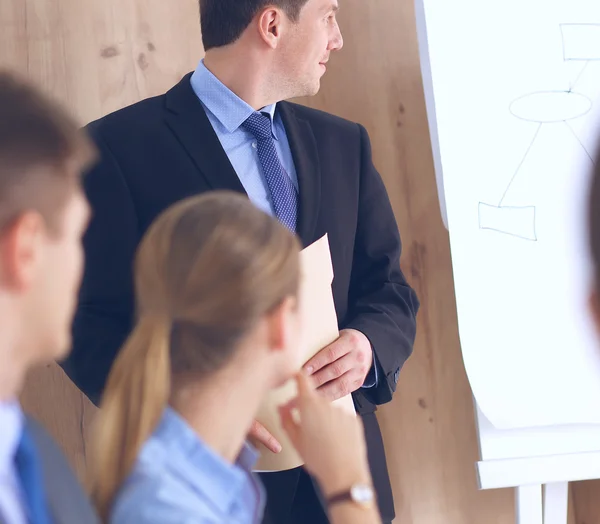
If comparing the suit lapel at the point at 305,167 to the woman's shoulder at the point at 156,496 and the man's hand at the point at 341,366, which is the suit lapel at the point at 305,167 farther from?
the woman's shoulder at the point at 156,496

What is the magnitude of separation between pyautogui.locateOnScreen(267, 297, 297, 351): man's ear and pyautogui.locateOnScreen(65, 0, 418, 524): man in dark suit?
1.18ft

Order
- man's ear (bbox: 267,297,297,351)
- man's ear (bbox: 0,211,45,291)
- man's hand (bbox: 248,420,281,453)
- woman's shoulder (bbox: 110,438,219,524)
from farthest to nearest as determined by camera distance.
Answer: man's hand (bbox: 248,420,281,453), man's ear (bbox: 267,297,297,351), woman's shoulder (bbox: 110,438,219,524), man's ear (bbox: 0,211,45,291)

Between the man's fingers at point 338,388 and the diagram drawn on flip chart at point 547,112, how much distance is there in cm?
44

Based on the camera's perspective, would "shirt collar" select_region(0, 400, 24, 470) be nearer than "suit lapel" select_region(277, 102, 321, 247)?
Yes

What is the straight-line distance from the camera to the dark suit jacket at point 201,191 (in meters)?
1.09

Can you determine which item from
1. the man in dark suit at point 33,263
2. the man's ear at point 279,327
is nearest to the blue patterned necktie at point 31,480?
the man in dark suit at point 33,263

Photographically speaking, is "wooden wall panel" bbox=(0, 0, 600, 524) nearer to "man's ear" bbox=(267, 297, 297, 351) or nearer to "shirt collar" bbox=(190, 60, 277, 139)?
"shirt collar" bbox=(190, 60, 277, 139)

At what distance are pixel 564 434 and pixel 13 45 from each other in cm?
132

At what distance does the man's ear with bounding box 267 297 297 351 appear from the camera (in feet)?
2.21

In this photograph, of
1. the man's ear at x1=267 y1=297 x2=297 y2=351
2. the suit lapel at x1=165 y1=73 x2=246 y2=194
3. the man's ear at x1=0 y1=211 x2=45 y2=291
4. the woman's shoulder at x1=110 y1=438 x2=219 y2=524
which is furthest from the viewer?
the suit lapel at x1=165 y1=73 x2=246 y2=194

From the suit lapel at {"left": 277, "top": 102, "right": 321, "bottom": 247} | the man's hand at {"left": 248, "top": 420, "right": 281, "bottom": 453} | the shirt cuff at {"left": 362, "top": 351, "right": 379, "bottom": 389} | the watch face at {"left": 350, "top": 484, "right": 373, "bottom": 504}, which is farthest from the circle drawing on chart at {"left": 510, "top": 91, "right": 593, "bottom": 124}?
the watch face at {"left": 350, "top": 484, "right": 373, "bottom": 504}

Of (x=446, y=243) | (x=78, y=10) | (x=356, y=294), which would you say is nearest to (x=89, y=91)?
(x=78, y=10)

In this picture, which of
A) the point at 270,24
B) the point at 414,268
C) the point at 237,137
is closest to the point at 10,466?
the point at 237,137

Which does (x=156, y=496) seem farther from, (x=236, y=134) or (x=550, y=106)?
(x=550, y=106)
